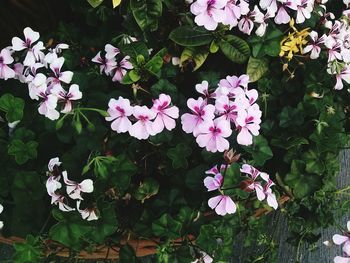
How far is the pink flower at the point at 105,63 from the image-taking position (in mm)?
1219

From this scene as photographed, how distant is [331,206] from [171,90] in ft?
1.51

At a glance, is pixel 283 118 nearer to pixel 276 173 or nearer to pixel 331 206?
pixel 276 173

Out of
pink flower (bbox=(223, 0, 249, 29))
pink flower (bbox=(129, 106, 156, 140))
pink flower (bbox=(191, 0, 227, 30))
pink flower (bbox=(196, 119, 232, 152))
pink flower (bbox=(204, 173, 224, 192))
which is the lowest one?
pink flower (bbox=(204, 173, 224, 192))

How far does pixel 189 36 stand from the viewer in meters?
1.23

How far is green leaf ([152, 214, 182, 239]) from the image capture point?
1.15 meters

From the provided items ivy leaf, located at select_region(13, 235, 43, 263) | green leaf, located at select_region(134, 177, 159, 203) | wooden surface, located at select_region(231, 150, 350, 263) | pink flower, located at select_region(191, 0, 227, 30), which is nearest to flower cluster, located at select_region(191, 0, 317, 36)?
pink flower, located at select_region(191, 0, 227, 30)

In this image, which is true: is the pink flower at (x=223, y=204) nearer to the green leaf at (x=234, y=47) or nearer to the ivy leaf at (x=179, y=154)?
the ivy leaf at (x=179, y=154)

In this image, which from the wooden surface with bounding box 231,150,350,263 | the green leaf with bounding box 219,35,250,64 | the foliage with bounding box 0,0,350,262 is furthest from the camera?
the wooden surface with bounding box 231,150,350,263

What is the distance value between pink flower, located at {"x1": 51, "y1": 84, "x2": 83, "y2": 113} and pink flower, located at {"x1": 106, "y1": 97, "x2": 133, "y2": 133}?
6 cm

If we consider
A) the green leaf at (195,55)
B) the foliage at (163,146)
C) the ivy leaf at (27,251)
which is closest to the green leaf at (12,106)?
the foliage at (163,146)

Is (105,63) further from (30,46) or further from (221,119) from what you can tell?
(221,119)

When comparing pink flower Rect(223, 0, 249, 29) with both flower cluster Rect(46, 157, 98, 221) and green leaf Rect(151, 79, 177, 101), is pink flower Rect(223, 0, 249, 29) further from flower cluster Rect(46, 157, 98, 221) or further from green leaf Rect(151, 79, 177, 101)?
flower cluster Rect(46, 157, 98, 221)

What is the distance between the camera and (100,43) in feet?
4.42

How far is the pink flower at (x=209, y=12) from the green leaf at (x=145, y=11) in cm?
13
